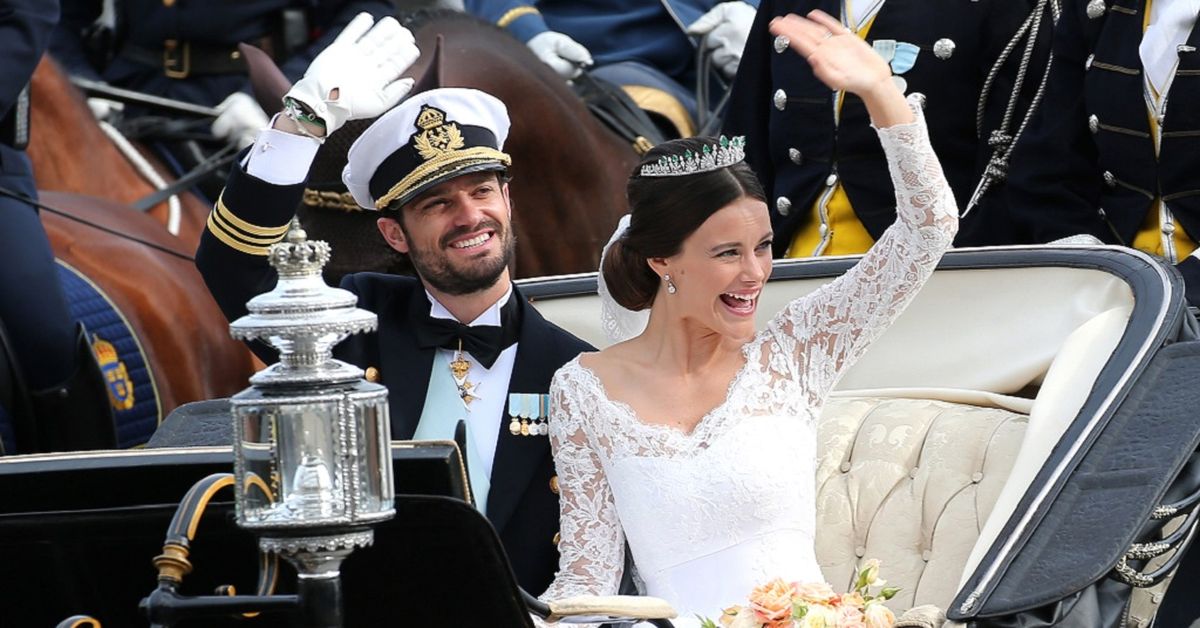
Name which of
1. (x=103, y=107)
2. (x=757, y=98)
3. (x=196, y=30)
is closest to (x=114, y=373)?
(x=103, y=107)

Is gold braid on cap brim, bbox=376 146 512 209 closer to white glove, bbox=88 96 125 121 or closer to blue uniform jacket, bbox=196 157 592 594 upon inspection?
blue uniform jacket, bbox=196 157 592 594

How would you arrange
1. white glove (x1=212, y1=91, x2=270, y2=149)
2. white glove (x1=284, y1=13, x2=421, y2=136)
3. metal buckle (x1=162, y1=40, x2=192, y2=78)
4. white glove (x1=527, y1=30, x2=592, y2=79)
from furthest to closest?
metal buckle (x1=162, y1=40, x2=192, y2=78), white glove (x1=527, y1=30, x2=592, y2=79), white glove (x1=212, y1=91, x2=270, y2=149), white glove (x1=284, y1=13, x2=421, y2=136)

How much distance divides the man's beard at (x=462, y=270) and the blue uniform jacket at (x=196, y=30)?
314cm

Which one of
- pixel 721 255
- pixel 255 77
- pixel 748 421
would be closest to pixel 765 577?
pixel 748 421

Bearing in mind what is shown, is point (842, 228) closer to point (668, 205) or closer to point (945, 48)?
point (945, 48)

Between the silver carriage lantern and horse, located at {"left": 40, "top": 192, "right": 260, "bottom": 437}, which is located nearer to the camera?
the silver carriage lantern

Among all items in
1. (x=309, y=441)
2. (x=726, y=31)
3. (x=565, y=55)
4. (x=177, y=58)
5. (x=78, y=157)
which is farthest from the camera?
(x=177, y=58)

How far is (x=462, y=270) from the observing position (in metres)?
3.21

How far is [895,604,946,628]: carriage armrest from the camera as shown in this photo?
268 centimetres

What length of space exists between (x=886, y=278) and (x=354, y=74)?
2.56 feet

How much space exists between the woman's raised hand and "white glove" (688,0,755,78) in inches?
134

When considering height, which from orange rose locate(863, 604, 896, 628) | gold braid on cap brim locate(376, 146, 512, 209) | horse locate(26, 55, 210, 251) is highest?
horse locate(26, 55, 210, 251)

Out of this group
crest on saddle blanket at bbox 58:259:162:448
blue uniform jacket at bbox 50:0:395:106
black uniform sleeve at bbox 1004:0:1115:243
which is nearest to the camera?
black uniform sleeve at bbox 1004:0:1115:243

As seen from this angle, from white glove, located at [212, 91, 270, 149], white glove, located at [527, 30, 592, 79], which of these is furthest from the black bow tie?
white glove, located at [527, 30, 592, 79]
